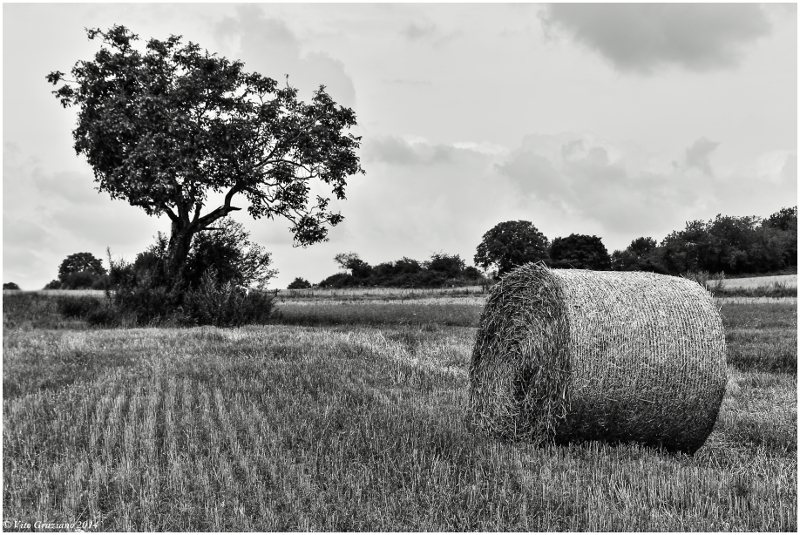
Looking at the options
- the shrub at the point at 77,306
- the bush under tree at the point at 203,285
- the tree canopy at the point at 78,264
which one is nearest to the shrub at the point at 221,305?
the bush under tree at the point at 203,285

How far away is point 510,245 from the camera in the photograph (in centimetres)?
7794

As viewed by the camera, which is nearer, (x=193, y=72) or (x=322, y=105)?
(x=193, y=72)

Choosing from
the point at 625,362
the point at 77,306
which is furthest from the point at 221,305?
the point at 625,362

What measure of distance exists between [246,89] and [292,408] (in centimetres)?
2220

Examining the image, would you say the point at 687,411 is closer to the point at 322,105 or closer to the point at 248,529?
the point at 248,529

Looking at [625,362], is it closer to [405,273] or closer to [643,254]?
[405,273]

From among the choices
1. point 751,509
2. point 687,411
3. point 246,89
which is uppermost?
point 246,89

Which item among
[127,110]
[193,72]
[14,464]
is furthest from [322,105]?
[14,464]

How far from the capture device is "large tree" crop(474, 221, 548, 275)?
77.4 m

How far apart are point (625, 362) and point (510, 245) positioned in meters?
71.2

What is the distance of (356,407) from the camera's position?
31.4 feet

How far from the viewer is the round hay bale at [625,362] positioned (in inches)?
299

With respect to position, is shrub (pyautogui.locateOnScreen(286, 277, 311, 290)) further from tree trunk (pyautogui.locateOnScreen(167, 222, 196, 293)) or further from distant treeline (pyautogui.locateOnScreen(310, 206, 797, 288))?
tree trunk (pyautogui.locateOnScreen(167, 222, 196, 293))

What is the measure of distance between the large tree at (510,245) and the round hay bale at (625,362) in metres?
68.3
